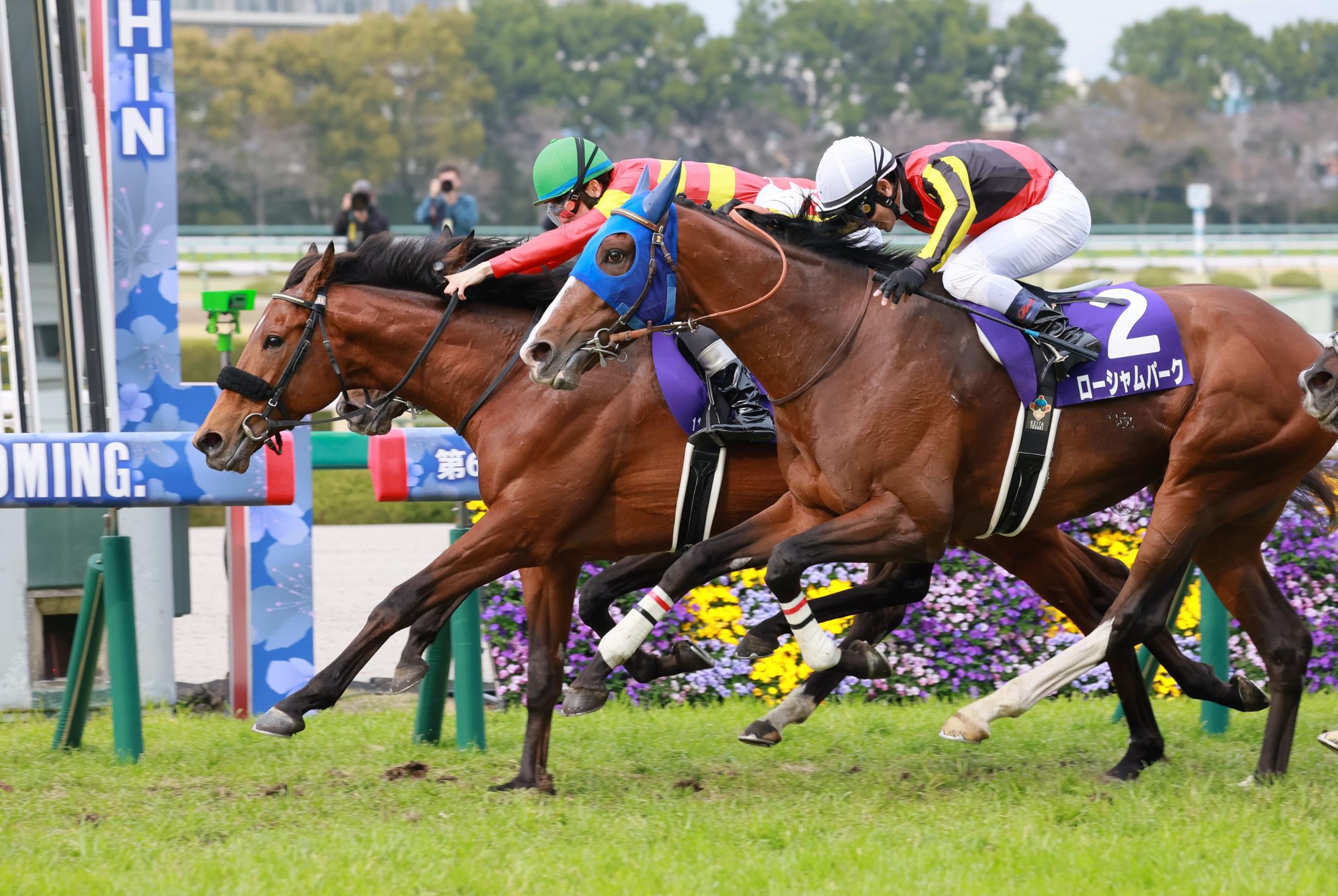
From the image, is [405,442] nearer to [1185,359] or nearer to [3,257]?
[3,257]

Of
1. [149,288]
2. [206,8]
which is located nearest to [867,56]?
[206,8]

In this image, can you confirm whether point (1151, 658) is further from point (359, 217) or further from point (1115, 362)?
point (359, 217)

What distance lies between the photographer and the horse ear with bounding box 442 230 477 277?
5.38m

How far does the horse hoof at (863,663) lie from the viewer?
5223mm

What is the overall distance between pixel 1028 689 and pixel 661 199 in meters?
1.82

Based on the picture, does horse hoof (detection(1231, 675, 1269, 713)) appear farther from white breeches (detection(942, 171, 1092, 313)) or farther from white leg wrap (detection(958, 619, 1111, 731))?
white breeches (detection(942, 171, 1092, 313))

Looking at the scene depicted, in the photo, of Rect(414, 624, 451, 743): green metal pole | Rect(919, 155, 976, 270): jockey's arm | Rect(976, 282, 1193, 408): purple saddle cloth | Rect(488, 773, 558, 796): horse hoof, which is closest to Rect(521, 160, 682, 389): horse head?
Rect(919, 155, 976, 270): jockey's arm

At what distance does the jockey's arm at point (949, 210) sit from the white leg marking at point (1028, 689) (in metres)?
1.25

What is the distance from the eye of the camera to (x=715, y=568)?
195 inches

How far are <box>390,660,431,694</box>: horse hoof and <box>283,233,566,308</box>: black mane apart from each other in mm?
1243

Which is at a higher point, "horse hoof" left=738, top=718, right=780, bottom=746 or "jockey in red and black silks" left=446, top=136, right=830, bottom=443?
"jockey in red and black silks" left=446, top=136, right=830, bottom=443

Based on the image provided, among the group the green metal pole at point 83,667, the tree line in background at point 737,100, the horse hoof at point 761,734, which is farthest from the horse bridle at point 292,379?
the tree line in background at point 737,100

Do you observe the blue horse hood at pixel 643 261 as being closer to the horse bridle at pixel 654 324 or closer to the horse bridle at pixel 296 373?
the horse bridle at pixel 654 324

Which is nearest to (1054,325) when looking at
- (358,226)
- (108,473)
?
(108,473)
